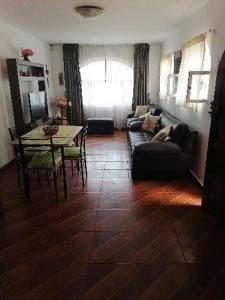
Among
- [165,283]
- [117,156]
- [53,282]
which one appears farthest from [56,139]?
[165,283]

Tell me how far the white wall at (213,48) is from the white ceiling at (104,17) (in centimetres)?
17

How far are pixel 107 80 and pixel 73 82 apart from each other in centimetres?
106

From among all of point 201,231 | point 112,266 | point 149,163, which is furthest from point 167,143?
point 112,266

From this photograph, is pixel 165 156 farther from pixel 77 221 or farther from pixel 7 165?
pixel 7 165

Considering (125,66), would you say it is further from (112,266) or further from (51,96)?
(112,266)

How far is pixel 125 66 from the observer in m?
6.69

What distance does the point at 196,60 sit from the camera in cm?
325

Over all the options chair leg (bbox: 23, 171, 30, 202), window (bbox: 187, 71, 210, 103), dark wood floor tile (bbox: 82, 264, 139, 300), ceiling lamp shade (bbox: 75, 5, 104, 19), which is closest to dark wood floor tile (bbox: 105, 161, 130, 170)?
chair leg (bbox: 23, 171, 30, 202)

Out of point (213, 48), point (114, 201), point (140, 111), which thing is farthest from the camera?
point (140, 111)

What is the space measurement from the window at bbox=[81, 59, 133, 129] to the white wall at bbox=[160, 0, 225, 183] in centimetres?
260

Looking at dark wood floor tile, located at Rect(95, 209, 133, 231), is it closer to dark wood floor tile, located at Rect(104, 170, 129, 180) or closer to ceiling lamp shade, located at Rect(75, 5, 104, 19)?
dark wood floor tile, located at Rect(104, 170, 129, 180)

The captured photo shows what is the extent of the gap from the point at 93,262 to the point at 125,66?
601 centimetres

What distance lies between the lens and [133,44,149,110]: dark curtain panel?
6.45 m

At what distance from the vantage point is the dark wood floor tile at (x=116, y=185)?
3136mm
